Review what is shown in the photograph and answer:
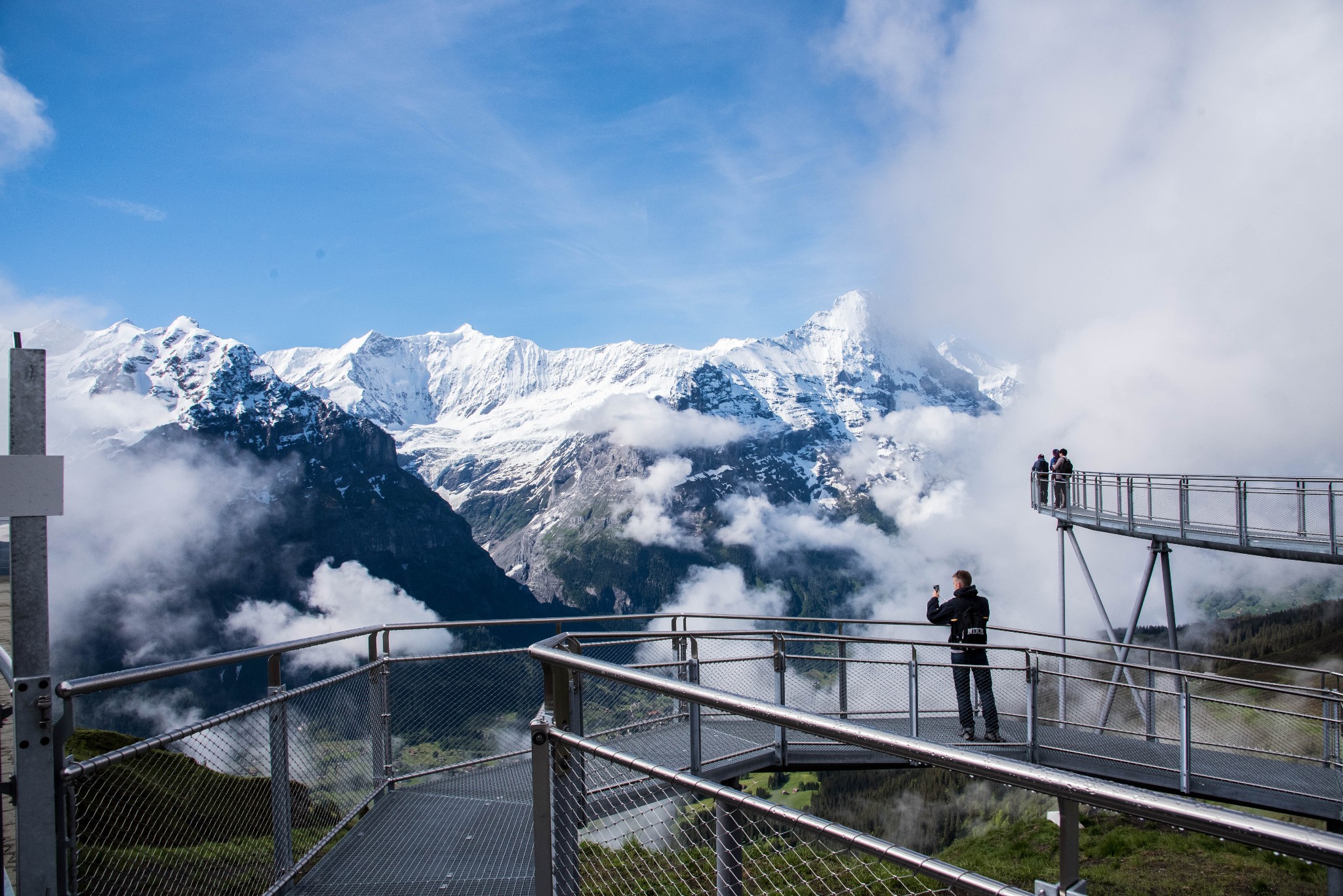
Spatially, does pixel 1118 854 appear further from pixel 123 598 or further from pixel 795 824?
pixel 123 598

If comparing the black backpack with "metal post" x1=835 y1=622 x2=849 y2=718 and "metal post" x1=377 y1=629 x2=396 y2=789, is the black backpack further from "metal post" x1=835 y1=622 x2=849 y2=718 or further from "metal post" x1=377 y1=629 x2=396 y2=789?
"metal post" x1=377 y1=629 x2=396 y2=789

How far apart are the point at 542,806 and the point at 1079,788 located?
2339 mm

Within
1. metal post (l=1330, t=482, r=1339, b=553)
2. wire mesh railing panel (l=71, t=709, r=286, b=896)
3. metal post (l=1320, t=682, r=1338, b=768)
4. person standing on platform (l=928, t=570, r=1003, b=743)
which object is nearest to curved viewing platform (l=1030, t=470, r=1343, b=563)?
metal post (l=1330, t=482, r=1339, b=553)

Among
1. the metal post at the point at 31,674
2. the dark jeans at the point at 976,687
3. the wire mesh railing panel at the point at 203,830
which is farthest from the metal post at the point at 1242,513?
the metal post at the point at 31,674

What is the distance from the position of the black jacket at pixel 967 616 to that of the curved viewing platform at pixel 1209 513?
8174 mm

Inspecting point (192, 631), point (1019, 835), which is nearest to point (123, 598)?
point (192, 631)

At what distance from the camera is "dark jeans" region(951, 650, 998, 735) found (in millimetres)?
10508

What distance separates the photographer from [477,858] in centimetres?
586

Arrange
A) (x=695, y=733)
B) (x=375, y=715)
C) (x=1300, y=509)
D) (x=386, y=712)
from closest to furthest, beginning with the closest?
(x=375, y=715) < (x=386, y=712) < (x=695, y=733) < (x=1300, y=509)

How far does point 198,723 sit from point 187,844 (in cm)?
383

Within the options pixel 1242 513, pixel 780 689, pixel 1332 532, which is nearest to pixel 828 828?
pixel 780 689

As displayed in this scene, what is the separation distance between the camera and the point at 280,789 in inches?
216

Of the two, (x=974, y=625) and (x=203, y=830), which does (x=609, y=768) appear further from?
(x=974, y=625)

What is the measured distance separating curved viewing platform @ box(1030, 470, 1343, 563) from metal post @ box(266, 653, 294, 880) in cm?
1625
